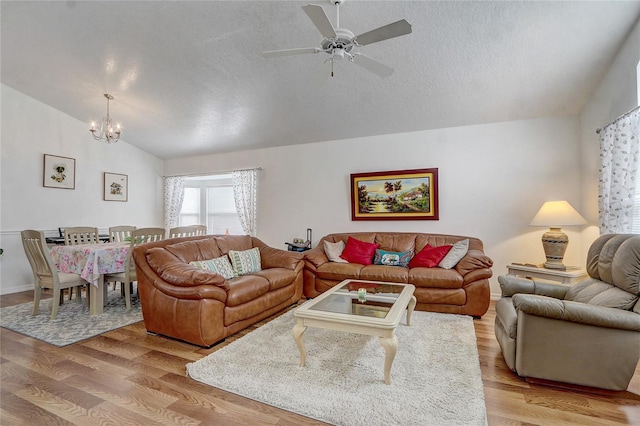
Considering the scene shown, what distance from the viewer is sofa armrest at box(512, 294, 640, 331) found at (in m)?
1.93

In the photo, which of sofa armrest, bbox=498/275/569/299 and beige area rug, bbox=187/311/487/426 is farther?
sofa armrest, bbox=498/275/569/299

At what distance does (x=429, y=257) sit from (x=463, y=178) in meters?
1.36

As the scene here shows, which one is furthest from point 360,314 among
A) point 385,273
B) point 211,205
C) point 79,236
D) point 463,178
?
point 211,205

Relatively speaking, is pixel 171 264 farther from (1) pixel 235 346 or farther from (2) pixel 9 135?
(2) pixel 9 135

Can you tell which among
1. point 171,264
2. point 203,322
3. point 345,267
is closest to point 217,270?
point 171,264

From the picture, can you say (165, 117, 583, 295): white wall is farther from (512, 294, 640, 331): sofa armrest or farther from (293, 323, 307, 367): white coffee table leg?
(293, 323, 307, 367): white coffee table leg

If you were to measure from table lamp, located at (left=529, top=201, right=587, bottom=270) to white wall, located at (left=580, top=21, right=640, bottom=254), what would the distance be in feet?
1.22

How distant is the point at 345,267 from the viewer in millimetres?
4113

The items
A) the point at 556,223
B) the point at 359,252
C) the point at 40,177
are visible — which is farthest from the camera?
the point at 40,177

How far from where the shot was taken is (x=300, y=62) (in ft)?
11.2

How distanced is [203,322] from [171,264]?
2.33 ft

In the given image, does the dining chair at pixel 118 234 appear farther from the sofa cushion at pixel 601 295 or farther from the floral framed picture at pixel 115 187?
the sofa cushion at pixel 601 295

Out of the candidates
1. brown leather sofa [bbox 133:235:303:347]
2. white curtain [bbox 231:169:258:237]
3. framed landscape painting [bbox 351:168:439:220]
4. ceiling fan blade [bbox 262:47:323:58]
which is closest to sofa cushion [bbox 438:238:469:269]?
framed landscape painting [bbox 351:168:439:220]

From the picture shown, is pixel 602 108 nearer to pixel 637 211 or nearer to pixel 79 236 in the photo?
pixel 637 211
